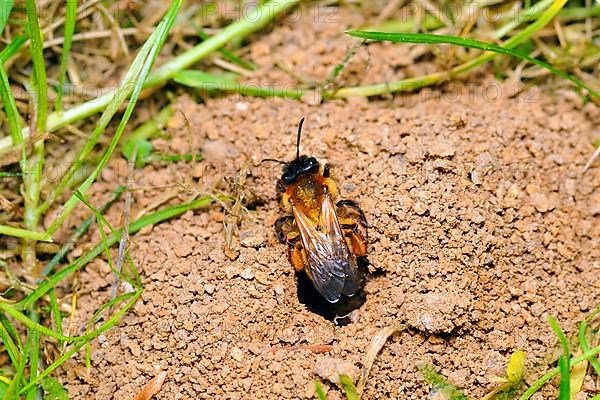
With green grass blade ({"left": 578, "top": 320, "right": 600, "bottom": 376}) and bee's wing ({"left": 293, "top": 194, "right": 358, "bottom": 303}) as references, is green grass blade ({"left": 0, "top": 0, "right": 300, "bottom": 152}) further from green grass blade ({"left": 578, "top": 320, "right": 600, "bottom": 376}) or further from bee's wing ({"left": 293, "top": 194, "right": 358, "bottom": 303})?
green grass blade ({"left": 578, "top": 320, "right": 600, "bottom": 376})

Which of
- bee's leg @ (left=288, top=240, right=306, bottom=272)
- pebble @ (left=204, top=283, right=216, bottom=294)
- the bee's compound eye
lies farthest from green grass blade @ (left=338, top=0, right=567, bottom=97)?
pebble @ (left=204, top=283, right=216, bottom=294)

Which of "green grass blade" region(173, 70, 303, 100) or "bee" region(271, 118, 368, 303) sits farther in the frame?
"green grass blade" region(173, 70, 303, 100)

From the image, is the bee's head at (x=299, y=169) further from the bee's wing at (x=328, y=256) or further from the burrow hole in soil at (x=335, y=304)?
the burrow hole in soil at (x=335, y=304)

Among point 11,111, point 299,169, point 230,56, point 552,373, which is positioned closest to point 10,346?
point 11,111

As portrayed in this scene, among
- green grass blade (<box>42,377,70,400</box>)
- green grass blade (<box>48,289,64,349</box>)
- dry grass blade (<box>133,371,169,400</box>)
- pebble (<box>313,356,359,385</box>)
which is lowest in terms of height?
green grass blade (<box>42,377,70,400</box>)

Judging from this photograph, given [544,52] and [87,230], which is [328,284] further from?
[544,52]

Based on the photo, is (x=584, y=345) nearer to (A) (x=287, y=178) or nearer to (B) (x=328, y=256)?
(B) (x=328, y=256)
